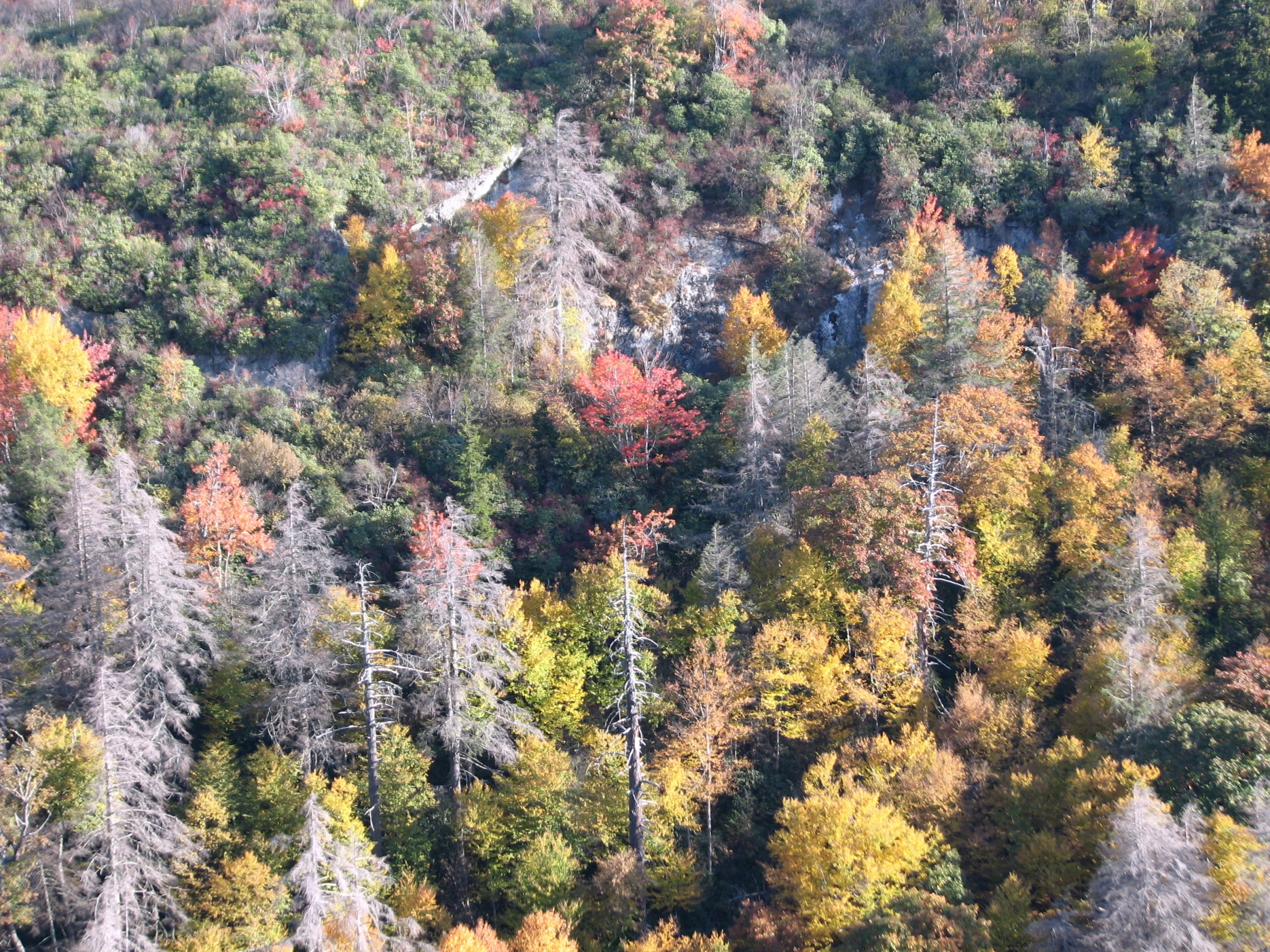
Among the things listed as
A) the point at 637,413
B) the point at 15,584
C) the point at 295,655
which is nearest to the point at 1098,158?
the point at 637,413

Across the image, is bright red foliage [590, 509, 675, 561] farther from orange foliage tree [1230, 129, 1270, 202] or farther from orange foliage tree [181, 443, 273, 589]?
orange foliage tree [1230, 129, 1270, 202]

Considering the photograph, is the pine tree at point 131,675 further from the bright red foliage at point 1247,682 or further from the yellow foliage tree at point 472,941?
the bright red foliage at point 1247,682

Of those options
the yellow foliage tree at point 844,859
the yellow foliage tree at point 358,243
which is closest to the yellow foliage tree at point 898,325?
the yellow foliage tree at point 844,859

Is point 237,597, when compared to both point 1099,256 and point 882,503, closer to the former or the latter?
point 882,503

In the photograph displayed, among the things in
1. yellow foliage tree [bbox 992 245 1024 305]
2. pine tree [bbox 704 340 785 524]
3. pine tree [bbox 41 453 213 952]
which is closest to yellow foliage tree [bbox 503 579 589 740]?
pine tree [bbox 704 340 785 524]

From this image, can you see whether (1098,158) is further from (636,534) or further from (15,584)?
(15,584)

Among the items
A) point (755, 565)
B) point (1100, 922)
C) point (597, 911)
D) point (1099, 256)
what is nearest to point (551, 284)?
point (755, 565)
